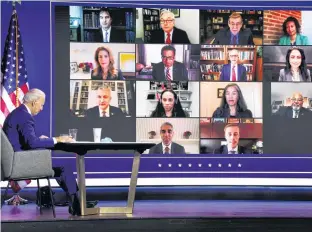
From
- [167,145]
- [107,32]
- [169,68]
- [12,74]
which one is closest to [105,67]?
[107,32]

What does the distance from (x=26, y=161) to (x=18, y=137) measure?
0.60 metres

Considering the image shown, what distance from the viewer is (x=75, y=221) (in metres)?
6.67

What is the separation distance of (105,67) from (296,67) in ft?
7.72

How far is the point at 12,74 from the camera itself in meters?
8.51

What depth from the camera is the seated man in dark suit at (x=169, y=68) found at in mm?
8742

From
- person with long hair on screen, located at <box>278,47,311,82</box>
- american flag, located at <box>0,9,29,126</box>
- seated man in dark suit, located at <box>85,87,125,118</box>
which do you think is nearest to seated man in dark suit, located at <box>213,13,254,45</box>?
person with long hair on screen, located at <box>278,47,311,82</box>

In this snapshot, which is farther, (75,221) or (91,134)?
(91,134)

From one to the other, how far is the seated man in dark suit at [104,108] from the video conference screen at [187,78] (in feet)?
0.04

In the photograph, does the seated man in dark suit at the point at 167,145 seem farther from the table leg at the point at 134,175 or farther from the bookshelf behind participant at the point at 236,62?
the table leg at the point at 134,175

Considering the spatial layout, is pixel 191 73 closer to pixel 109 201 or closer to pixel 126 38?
pixel 126 38

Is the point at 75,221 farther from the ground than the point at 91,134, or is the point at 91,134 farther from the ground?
the point at 91,134

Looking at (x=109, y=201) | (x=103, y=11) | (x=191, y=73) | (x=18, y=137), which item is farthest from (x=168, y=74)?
(x=18, y=137)

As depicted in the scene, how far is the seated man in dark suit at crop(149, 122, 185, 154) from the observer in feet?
28.8

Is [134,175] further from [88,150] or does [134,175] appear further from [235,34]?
[235,34]
